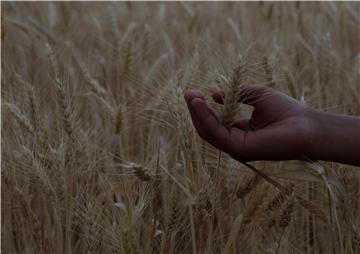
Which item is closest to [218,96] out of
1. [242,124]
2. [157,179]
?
[242,124]

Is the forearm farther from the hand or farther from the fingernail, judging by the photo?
the fingernail

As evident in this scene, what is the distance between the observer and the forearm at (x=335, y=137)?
1.15 m

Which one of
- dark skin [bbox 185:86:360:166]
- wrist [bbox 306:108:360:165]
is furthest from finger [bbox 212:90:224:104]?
wrist [bbox 306:108:360:165]

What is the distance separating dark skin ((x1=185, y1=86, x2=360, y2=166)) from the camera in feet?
3.70

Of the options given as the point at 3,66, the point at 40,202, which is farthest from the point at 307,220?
the point at 3,66

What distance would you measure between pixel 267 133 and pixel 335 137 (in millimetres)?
119

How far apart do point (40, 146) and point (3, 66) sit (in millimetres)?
606

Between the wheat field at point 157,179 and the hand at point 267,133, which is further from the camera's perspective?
the wheat field at point 157,179

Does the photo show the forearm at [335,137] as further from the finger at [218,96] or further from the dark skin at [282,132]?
the finger at [218,96]

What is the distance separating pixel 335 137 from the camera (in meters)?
1.15

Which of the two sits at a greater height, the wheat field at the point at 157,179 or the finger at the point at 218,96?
the finger at the point at 218,96

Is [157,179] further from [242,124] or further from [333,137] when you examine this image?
[333,137]

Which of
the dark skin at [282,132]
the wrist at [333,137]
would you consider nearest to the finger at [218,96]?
the dark skin at [282,132]

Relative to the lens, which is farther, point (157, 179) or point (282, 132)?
point (157, 179)
